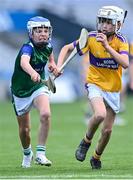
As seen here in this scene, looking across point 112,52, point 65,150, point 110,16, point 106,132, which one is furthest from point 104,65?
point 65,150

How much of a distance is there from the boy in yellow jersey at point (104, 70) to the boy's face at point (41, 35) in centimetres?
48

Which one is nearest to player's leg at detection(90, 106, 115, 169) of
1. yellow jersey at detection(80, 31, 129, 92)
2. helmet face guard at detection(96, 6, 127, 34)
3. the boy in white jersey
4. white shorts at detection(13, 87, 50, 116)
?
yellow jersey at detection(80, 31, 129, 92)

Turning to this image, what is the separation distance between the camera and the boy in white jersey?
1241 cm

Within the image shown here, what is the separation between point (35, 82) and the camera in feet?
41.0

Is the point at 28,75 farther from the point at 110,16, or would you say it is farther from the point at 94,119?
the point at 110,16

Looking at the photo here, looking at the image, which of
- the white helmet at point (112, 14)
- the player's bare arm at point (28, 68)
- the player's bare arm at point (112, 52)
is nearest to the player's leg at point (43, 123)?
the player's bare arm at point (28, 68)

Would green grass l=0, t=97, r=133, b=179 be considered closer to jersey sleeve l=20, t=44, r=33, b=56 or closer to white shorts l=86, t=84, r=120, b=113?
white shorts l=86, t=84, r=120, b=113

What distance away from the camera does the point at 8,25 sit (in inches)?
1235

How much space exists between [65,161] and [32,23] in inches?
100

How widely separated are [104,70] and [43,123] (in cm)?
113

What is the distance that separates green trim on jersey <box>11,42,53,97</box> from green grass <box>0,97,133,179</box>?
105cm

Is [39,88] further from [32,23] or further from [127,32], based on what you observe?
[127,32]

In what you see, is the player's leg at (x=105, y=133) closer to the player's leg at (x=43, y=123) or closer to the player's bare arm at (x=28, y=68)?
the player's leg at (x=43, y=123)

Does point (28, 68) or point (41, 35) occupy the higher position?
point (41, 35)
